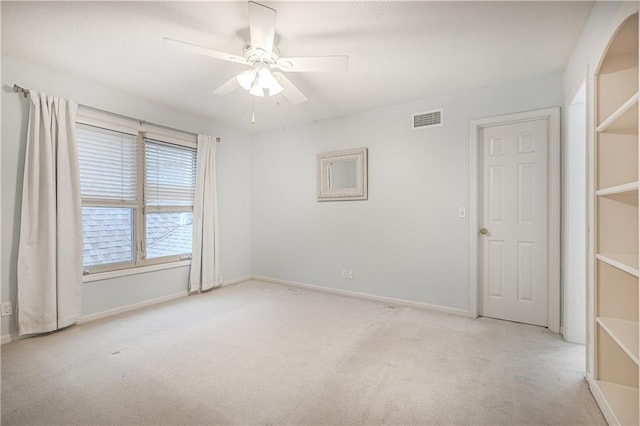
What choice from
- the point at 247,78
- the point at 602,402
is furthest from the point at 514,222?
the point at 247,78

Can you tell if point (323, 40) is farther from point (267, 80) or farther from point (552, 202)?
point (552, 202)

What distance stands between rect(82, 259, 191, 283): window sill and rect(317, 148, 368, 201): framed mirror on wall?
6.81 ft

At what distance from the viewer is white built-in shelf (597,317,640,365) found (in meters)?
1.40

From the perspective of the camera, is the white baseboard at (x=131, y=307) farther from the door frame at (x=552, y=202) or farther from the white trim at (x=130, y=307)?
the door frame at (x=552, y=202)

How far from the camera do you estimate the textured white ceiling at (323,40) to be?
6.30ft

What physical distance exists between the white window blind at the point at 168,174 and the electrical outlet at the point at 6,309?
4.83 feet

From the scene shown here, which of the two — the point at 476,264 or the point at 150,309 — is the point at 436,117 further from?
the point at 150,309

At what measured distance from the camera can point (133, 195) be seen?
343 centimetres

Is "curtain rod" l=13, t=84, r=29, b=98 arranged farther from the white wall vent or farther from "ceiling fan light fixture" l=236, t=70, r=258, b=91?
the white wall vent

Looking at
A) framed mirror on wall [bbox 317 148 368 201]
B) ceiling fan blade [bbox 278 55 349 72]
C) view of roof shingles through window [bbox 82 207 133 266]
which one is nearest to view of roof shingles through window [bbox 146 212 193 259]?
view of roof shingles through window [bbox 82 207 133 266]

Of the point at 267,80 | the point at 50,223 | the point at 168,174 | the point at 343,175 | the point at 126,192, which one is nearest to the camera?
the point at 267,80

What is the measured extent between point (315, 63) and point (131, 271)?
3.02 m

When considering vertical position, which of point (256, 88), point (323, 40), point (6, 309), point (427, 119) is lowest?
point (6, 309)

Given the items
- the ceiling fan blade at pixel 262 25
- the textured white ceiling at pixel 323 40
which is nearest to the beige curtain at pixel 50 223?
the textured white ceiling at pixel 323 40
